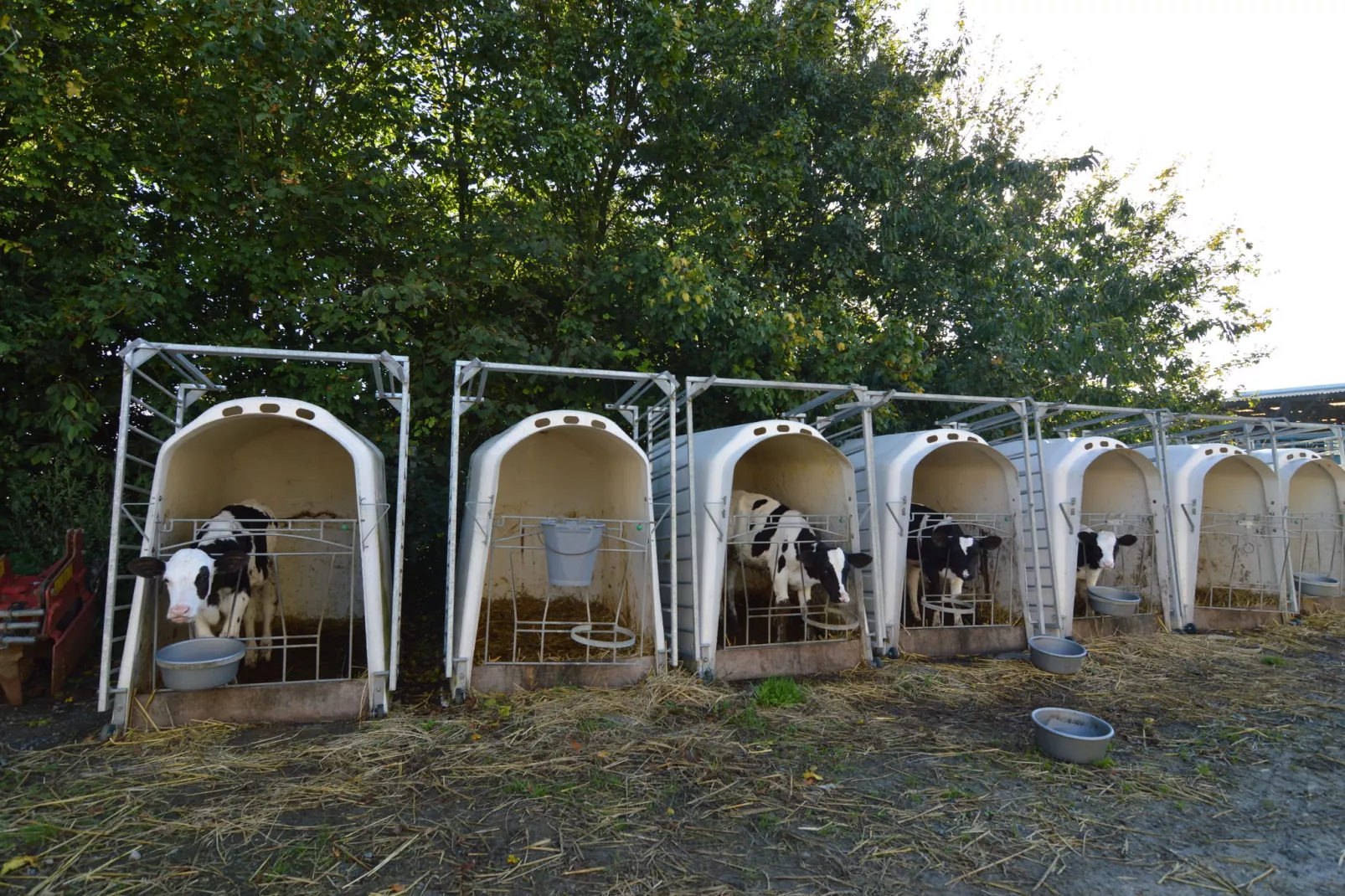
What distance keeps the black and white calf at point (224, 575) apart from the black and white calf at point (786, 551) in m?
4.14

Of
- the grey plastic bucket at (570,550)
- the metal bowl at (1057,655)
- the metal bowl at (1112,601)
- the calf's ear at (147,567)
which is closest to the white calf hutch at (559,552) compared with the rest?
the grey plastic bucket at (570,550)

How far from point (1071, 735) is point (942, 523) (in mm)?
2960

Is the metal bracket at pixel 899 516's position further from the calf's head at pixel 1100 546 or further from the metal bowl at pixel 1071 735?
the calf's head at pixel 1100 546

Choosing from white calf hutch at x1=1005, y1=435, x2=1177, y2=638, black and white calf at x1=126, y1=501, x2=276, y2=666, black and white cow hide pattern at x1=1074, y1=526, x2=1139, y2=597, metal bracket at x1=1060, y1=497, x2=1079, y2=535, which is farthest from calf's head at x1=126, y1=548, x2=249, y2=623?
black and white cow hide pattern at x1=1074, y1=526, x2=1139, y2=597

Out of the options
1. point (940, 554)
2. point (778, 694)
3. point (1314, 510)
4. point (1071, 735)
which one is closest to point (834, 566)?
point (778, 694)

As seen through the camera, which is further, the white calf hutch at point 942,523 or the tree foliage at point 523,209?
the tree foliage at point 523,209

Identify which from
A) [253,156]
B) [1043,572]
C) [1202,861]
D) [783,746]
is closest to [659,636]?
[783,746]

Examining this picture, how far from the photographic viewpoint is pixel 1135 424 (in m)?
9.22

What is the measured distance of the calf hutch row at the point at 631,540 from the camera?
5.41 metres

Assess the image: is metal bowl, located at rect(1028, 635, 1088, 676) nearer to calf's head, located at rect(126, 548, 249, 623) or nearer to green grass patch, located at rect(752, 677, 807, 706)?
green grass patch, located at rect(752, 677, 807, 706)

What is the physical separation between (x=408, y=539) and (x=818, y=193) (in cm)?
838

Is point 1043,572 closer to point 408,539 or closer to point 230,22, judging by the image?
point 408,539

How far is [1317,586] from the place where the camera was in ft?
29.6

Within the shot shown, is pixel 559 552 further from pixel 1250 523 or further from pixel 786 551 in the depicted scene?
pixel 1250 523
